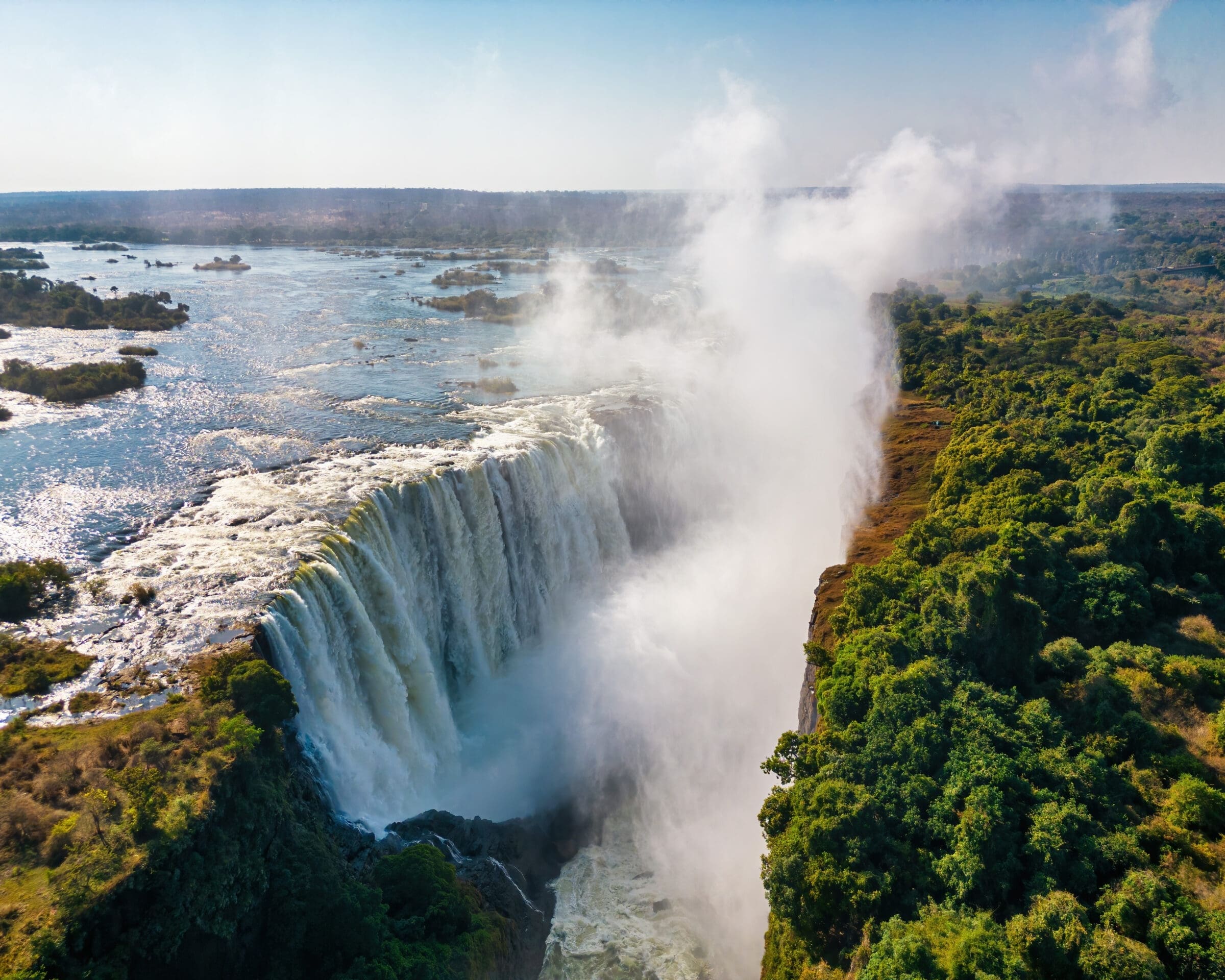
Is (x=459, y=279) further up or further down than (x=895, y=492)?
further up

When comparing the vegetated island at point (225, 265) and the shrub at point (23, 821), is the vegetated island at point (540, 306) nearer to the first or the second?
the vegetated island at point (225, 265)

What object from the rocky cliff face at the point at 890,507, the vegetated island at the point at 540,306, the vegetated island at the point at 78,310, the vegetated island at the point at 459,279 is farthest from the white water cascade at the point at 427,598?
the vegetated island at the point at 459,279

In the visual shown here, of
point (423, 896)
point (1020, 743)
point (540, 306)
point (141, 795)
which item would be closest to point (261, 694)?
point (141, 795)

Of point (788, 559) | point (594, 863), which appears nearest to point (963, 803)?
point (594, 863)

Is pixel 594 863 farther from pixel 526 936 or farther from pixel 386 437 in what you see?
pixel 386 437

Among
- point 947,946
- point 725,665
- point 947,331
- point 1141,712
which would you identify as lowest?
point 725,665

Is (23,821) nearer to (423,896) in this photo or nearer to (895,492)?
(423,896)
